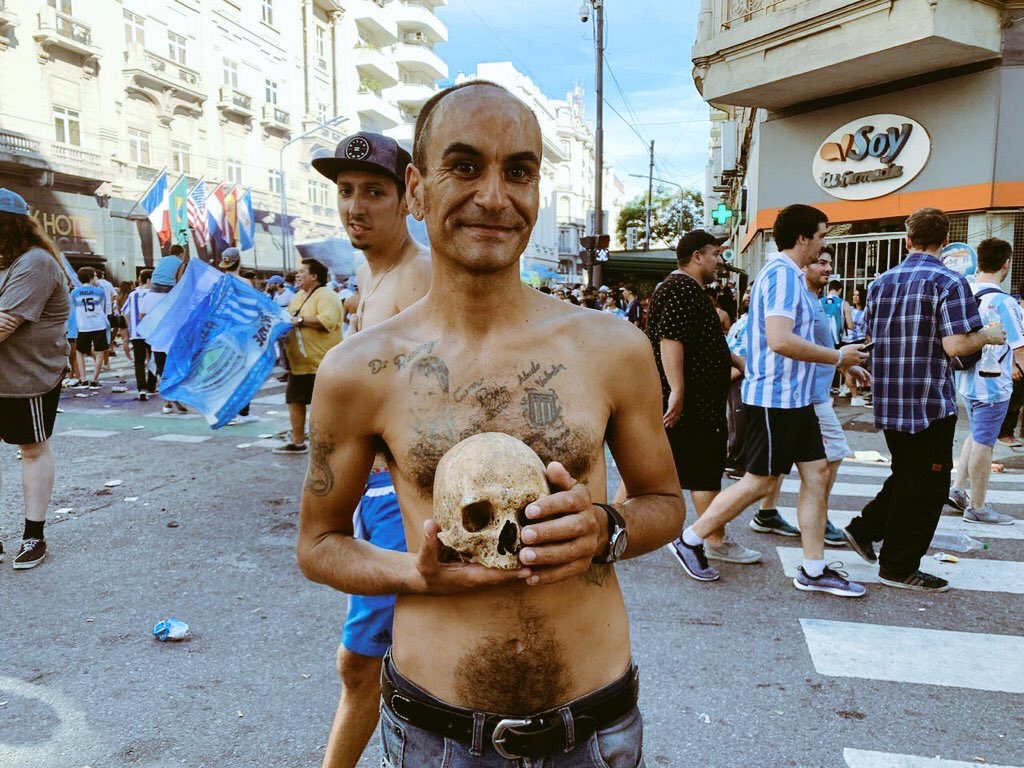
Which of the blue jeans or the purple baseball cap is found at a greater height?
the purple baseball cap

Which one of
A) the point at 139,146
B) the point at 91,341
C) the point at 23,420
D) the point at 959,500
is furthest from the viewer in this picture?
the point at 139,146

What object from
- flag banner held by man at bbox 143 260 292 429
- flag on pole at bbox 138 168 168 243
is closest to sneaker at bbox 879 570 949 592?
flag banner held by man at bbox 143 260 292 429

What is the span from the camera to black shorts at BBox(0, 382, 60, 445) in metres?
4.77

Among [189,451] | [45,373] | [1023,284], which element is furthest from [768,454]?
[1023,284]

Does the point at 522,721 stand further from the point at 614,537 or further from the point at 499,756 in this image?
the point at 614,537

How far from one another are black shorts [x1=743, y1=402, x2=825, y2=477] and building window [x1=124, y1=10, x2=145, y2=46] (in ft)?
109

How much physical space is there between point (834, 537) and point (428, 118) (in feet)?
16.8

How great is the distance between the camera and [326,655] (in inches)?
148

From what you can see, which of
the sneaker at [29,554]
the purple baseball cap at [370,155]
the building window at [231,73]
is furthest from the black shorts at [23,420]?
the building window at [231,73]

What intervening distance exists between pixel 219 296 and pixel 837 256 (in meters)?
12.4

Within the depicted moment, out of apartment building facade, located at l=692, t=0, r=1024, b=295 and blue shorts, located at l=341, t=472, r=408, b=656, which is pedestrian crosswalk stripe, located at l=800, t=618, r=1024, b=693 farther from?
apartment building facade, located at l=692, t=0, r=1024, b=295

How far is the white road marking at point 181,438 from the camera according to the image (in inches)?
357

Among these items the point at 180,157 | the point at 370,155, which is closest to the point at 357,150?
the point at 370,155

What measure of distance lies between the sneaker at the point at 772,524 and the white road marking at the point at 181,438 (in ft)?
21.5
